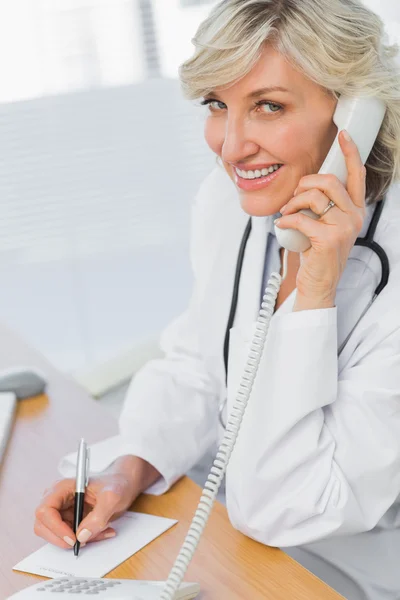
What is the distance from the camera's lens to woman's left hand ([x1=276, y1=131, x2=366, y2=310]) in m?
1.10

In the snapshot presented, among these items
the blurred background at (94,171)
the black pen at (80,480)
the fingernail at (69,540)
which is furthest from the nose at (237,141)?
the blurred background at (94,171)

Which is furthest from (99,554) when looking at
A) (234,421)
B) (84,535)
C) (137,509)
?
(234,421)

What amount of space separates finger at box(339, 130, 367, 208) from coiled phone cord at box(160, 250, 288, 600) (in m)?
0.17

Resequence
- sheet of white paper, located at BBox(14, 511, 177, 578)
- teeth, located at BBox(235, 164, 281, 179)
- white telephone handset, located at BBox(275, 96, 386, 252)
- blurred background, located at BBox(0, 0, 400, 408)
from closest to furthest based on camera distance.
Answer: sheet of white paper, located at BBox(14, 511, 177, 578) < white telephone handset, located at BBox(275, 96, 386, 252) < teeth, located at BBox(235, 164, 281, 179) < blurred background, located at BBox(0, 0, 400, 408)

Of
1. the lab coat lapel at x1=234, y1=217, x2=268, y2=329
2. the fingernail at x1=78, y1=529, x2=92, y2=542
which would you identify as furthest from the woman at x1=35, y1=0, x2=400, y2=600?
the lab coat lapel at x1=234, y1=217, x2=268, y2=329

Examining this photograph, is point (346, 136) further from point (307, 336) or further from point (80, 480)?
point (80, 480)

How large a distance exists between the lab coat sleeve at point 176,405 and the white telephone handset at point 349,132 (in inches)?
16.9

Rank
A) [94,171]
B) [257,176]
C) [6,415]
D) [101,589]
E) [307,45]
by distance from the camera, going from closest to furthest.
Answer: [101,589] < [307,45] < [257,176] < [6,415] < [94,171]

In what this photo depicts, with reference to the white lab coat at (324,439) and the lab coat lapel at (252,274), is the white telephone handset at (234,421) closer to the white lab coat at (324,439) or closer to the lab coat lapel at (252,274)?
the white lab coat at (324,439)

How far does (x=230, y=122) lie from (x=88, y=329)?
1.94m

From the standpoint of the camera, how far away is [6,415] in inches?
55.8

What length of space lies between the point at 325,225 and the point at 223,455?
36 cm

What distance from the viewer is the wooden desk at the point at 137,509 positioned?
0.98 meters

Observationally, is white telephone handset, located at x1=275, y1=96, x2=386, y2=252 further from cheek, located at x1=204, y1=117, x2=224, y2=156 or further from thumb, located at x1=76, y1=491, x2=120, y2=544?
thumb, located at x1=76, y1=491, x2=120, y2=544
